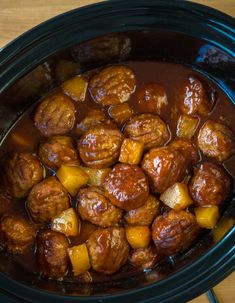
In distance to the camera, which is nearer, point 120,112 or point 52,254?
point 52,254

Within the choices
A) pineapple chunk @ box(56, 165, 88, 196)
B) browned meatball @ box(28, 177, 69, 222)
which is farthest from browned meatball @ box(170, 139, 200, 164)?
browned meatball @ box(28, 177, 69, 222)

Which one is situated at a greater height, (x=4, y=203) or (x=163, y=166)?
(x=163, y=166)

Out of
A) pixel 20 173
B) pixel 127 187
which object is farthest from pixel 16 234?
pixel 127 187

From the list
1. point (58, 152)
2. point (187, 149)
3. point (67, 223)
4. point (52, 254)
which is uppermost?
point (187, 149)

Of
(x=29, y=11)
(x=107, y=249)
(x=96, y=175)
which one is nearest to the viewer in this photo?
(x=107, y=249)

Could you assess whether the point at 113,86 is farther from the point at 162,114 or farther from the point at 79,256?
the point at 79,256

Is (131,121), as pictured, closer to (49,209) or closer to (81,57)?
(81,57)

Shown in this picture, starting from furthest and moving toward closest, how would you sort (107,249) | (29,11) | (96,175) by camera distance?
(29,11)
(96,175)
(107,249)
